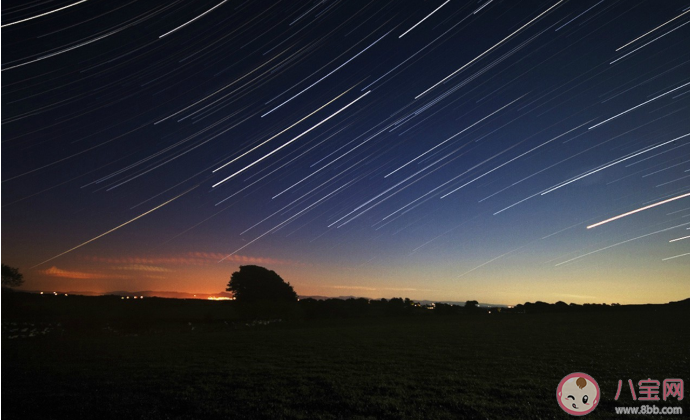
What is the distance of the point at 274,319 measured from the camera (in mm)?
56531

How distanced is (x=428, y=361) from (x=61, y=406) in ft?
45.6

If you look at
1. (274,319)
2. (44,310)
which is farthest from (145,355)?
(44,310)

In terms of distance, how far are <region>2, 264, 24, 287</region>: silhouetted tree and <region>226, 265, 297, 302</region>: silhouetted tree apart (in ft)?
136

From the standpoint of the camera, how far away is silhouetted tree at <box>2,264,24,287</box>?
66938 mm

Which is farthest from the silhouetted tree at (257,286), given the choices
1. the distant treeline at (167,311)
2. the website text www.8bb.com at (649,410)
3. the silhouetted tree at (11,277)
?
the website text www.8bb.com at (649,410)

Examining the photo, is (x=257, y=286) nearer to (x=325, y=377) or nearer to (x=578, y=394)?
(x=325, y=377)

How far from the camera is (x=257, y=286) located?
6638 centimetres

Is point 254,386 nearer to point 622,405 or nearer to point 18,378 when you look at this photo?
point 18,378

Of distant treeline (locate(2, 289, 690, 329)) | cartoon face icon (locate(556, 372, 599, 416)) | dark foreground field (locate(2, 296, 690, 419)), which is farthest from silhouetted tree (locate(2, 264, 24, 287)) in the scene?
cartoon face icon (locate(556, 372, 599, 416))

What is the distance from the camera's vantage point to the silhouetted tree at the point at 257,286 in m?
65.2

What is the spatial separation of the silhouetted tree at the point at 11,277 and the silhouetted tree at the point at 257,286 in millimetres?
41460

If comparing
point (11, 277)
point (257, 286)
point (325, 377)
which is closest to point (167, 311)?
point (257, 286)

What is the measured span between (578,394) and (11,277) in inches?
3593

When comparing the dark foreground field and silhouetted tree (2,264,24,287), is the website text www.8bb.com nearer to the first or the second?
the dark foreground field
